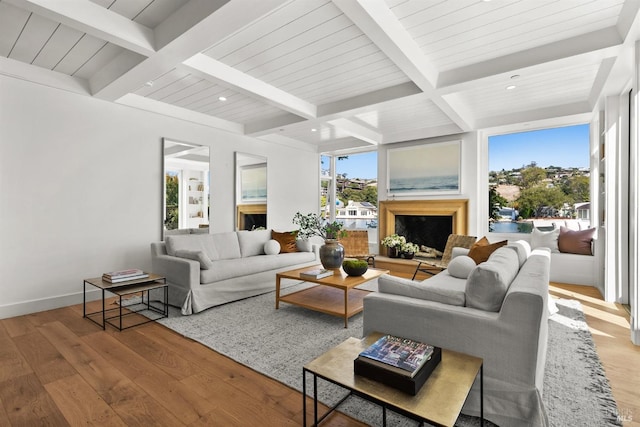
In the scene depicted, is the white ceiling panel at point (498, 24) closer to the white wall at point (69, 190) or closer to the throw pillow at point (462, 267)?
the throw pillow at point (462, 267)

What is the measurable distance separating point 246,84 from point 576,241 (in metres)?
5.04

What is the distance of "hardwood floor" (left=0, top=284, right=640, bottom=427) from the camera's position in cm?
169

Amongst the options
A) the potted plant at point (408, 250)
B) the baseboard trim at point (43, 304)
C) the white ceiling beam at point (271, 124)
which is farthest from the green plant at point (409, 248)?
the baseboard trim at point (43, 304)

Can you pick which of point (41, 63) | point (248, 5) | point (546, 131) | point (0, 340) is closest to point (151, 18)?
point (248, 5)

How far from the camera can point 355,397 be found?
185 centimetres

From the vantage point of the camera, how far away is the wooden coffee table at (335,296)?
299cm

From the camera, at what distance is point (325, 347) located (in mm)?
2482

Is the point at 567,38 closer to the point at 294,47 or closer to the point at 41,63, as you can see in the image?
the point at 294,47

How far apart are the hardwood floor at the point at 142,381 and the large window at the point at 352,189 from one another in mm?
4539

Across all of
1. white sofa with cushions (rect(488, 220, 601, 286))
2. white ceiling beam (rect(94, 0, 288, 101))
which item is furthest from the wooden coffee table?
white sofa with cushions (rect(488, 220, 601, 286))

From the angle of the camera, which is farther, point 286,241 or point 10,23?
point 286,241

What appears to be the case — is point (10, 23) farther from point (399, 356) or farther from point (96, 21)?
point (399, 356)

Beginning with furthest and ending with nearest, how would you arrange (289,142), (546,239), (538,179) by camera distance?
(289,142), (538,179), (546,239)

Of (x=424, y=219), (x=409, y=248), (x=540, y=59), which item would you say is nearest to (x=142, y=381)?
(x=540, y=59)
